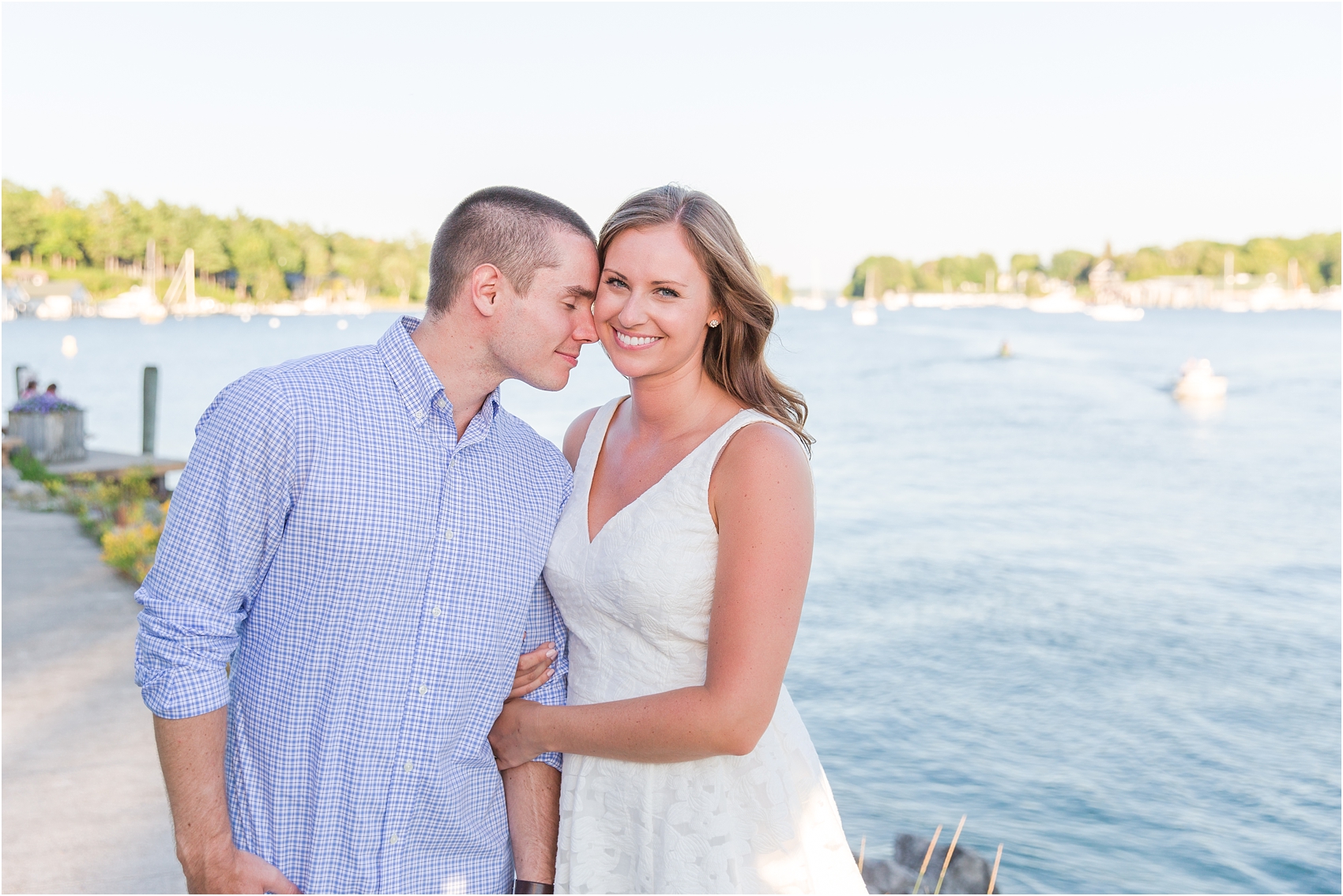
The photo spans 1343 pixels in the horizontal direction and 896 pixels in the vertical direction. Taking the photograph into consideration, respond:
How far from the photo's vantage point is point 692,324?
243cm

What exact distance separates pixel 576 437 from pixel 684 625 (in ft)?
2.47

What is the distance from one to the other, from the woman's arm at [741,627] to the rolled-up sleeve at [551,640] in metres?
0.14

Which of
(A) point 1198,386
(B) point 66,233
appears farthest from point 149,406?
(B) point 66,233

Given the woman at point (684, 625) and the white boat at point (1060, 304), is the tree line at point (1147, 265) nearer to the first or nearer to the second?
the white boat at point (1060, 304)

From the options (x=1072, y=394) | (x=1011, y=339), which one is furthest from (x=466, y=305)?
(x=1011, y=339)

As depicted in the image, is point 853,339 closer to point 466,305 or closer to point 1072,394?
point 1072,394

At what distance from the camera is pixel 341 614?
80.6 inches

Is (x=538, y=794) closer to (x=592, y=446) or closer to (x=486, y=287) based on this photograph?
(x=592, y=446)

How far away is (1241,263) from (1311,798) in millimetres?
154174

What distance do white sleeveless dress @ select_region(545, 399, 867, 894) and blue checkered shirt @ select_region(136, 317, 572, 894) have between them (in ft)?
0.77

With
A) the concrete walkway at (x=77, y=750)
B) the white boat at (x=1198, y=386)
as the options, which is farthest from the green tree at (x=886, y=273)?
the concrete walkway at (x=77, y=750)

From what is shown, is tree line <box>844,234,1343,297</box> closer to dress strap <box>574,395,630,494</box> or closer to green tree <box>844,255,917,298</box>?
green tree <box>844,255,917,298</box>

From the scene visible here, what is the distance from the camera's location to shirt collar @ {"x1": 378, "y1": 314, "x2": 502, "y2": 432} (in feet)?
7.16

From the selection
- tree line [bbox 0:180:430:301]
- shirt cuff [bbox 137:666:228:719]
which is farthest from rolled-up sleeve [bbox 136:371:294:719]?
tree line [bbox 0:180:430:301]
